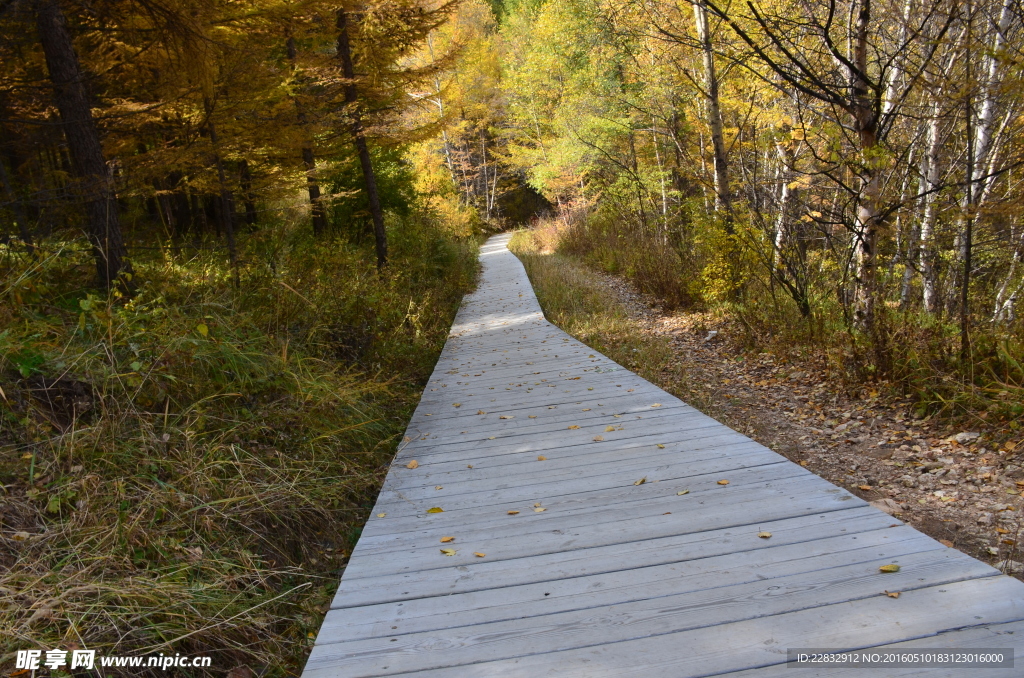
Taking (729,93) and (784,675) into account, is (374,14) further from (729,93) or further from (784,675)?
(784,675)

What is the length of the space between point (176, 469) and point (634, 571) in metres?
2.42

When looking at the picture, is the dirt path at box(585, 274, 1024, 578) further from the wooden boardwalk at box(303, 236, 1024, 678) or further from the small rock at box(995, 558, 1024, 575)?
the wooden boardwalk at box(303, 236, 1024, 678)

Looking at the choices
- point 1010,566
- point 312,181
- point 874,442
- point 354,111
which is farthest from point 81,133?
point 1010,566

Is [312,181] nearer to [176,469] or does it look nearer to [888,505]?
[176,469]

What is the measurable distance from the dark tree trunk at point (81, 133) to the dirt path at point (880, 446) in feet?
18.0

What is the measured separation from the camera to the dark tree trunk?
16.6ft

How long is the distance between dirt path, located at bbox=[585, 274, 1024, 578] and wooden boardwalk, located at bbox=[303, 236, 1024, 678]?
97 cm

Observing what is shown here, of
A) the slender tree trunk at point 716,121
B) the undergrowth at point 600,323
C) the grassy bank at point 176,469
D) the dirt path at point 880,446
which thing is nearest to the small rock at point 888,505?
the dirt path at point 880,446

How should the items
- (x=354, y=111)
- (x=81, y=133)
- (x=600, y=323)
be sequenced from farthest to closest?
(x=354, y=111) < (x=600, y=323) < (x=81, y=133)

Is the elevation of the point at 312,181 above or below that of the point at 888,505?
above

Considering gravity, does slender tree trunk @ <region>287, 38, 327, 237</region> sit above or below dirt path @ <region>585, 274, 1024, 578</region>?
above

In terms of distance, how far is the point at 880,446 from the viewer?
15.0 ft

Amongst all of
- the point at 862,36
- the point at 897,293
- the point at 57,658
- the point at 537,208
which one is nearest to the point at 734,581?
the point at 57,658

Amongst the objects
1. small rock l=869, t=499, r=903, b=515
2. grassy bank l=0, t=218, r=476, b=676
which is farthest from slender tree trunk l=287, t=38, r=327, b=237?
small rock l=869, t=499, r=903, b=515
